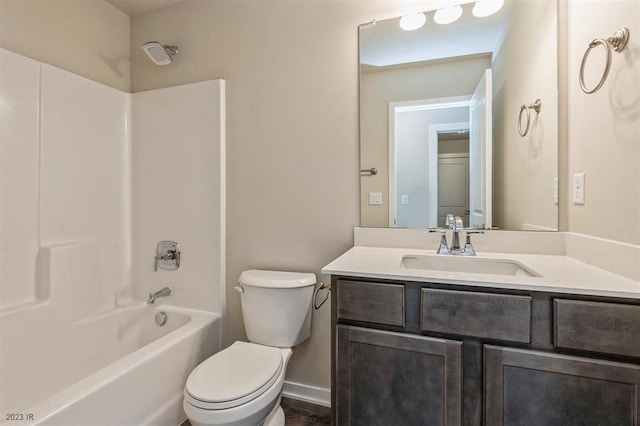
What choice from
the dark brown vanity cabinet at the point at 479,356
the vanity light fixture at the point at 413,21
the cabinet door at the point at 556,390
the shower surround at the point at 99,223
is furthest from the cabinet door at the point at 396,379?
the vanity light fixture at the point at 413,21

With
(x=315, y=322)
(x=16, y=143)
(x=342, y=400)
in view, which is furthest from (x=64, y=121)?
(x=342, y=400)

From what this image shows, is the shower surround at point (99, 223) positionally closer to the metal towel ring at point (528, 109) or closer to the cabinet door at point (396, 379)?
the cabinet door at point (396, 379)

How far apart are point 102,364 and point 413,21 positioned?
2.63 metres

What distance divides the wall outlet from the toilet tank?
1.24 m

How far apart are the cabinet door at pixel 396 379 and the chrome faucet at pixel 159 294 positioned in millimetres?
1418

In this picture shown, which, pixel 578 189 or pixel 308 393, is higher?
pixel 578 189

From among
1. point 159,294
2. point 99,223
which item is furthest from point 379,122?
point 99,223

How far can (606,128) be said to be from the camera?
110 centimetres

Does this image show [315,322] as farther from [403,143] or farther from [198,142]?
[198,142]

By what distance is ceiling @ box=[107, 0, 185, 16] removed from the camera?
6.80 feet

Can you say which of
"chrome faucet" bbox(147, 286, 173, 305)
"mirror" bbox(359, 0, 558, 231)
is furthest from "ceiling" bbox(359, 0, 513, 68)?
"chrome faucet" bbox(147, 286, 173, 305)

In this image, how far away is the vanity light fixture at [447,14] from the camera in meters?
1.52

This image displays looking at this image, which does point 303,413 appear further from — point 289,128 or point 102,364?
point 289,128

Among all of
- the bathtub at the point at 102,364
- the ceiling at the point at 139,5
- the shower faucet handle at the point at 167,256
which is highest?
the ceiling at the point at 139,5
